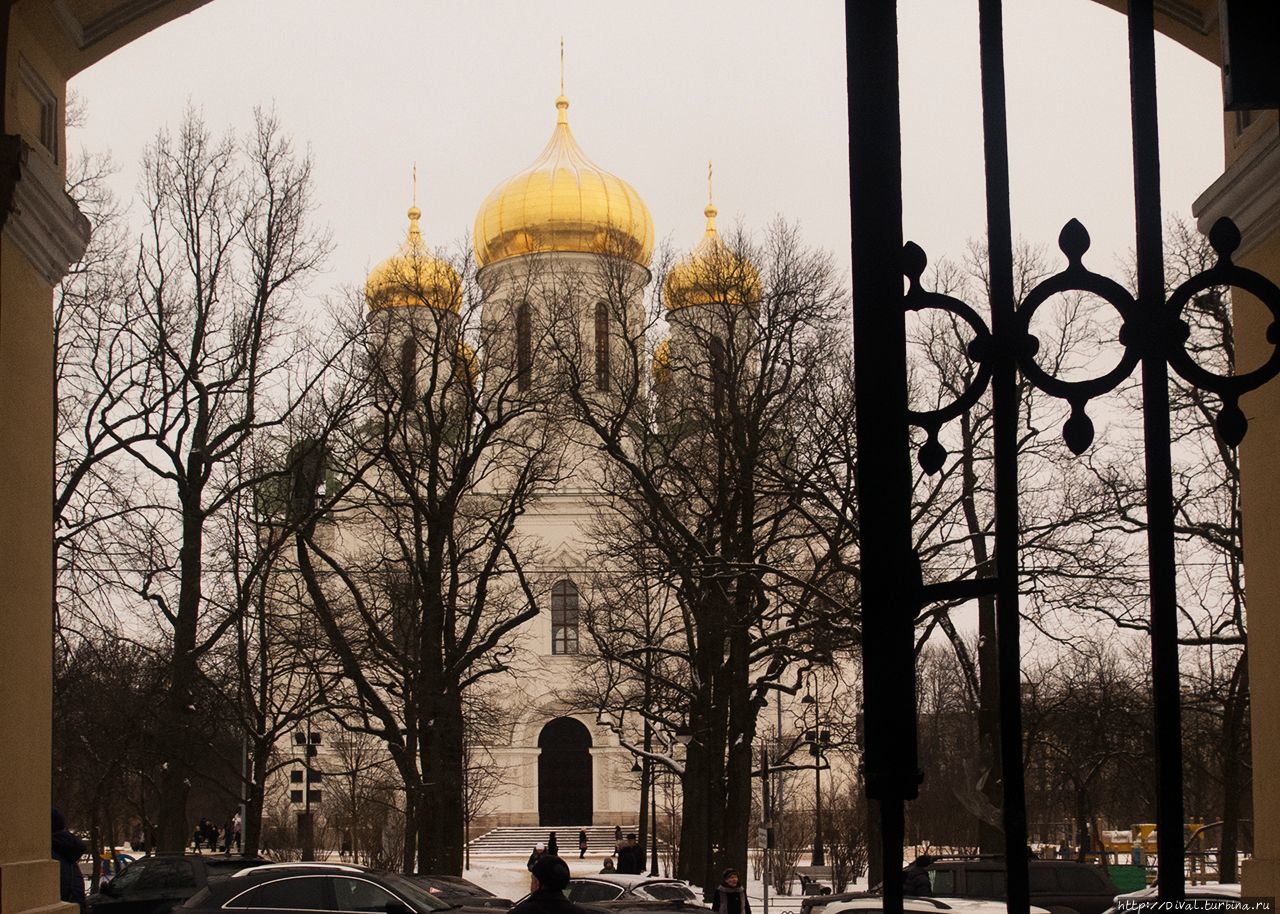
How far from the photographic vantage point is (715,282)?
3075 cm

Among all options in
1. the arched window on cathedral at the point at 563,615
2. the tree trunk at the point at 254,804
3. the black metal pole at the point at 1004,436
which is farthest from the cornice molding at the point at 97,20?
the arched window on cathedral at the point at 563,615

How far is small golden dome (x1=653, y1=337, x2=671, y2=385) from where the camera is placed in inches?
1240

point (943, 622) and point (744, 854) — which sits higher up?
point (943, 622)

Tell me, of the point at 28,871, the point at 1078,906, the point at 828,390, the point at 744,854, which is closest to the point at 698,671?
the point at 744,854

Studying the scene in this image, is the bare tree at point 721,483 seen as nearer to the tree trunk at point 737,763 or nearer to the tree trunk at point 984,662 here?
the tree trunk at point 737,763

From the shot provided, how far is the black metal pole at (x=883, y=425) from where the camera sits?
4.15 m

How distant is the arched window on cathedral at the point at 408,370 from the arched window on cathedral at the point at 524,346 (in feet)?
6.48

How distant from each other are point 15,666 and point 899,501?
4.51 m

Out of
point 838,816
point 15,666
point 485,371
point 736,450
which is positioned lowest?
point 838,816

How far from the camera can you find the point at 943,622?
2486 centimetres

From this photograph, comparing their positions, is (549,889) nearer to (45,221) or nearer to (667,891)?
(45,221)

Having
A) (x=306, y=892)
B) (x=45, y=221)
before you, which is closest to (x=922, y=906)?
(x=306, y=892)

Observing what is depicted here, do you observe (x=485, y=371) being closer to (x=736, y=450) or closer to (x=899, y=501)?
(x=736, y=450)

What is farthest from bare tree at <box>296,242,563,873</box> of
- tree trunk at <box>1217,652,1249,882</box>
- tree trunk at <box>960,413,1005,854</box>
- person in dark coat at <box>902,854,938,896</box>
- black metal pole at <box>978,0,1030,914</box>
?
black metal pole at <box>978,0,1030,914</box>
